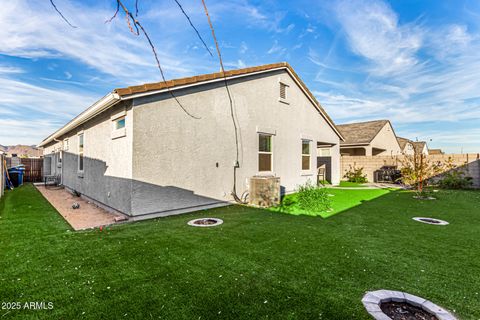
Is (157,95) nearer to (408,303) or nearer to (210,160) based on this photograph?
(210,160)

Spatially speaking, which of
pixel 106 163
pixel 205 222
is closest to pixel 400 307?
pixel 205 222

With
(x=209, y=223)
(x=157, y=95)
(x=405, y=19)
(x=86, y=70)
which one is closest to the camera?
(x=209, y=223)

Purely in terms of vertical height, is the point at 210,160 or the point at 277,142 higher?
the point at 277,142

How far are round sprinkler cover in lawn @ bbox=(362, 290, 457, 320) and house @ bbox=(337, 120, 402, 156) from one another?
810 inches

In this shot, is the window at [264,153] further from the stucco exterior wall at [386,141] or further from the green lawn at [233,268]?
the stucco exterior wall at [386,141]

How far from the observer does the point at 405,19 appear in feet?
32.2

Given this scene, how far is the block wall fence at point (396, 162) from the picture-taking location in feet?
43.5

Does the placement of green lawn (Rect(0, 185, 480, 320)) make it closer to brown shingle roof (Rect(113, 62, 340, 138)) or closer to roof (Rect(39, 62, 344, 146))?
roof (Rect(39, 62, 344, 146))

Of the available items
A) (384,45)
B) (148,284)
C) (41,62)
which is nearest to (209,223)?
(148,284)

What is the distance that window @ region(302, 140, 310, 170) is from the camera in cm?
1244

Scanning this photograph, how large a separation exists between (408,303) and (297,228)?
9.53 feet

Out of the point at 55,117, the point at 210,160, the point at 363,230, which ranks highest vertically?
the point at 55,117

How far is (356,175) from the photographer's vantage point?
17953 mm

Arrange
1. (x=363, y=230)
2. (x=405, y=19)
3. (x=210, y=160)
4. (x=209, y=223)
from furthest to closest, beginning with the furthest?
1. (x=405, y=19)
2. (x=210, y=160)
3. (x=209, y=223)
4. (x=363, y=230)
